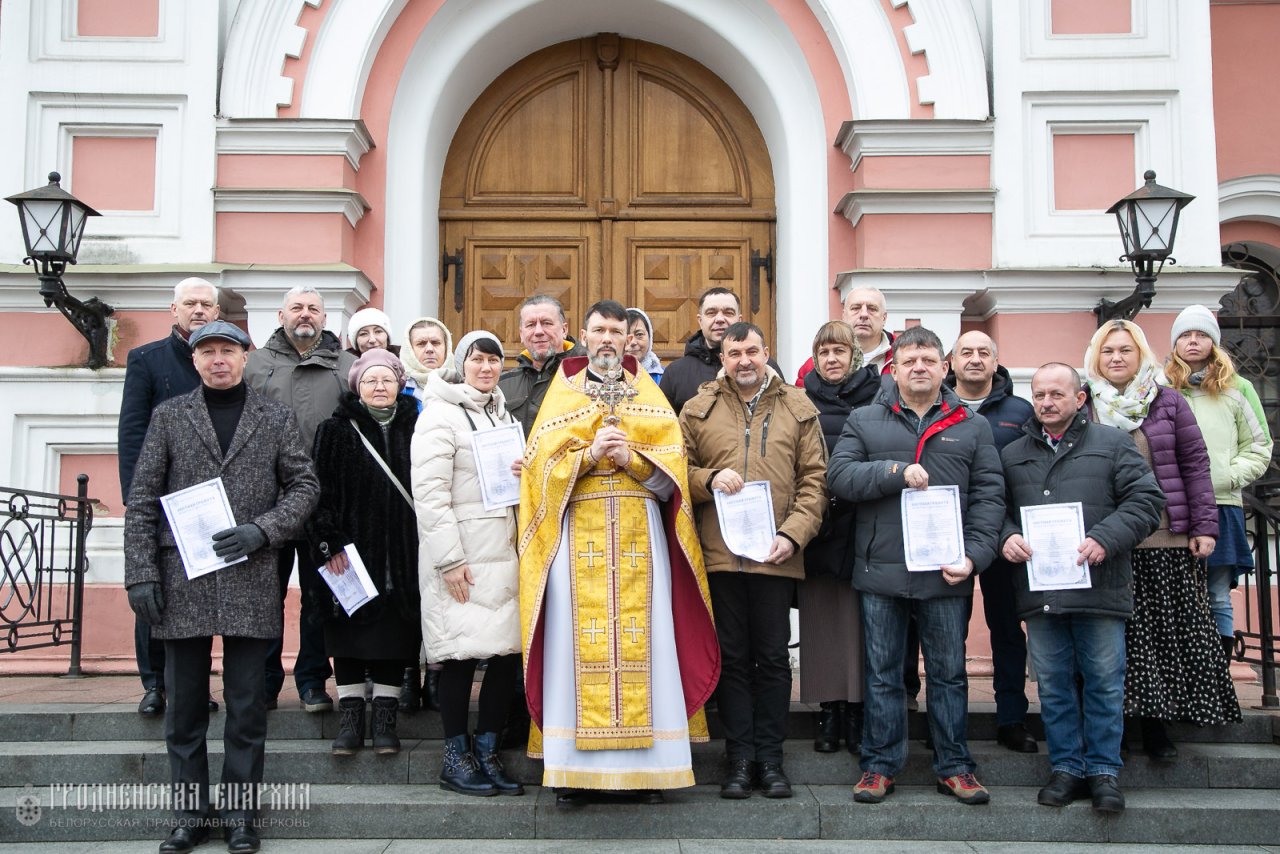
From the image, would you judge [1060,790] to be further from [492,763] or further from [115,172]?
[115,172]

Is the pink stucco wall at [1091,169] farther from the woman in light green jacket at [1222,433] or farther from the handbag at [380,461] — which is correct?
the handbag at [380,461]

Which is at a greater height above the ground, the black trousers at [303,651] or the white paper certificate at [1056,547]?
the white paper certificate at [1056,547]

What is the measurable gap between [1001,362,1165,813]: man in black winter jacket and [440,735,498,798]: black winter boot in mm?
2216

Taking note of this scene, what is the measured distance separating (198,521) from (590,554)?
1.47 m

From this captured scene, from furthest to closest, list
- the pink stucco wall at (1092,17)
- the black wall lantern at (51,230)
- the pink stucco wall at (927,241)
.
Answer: the pink stucco wall at (1092,17) → the pink stucco wall at (927,241) → the black wall lantern at (51,230)

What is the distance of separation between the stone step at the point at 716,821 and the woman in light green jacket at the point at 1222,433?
950 millimetres

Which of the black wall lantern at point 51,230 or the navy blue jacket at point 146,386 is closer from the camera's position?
the navy blue jacket at point 146,386

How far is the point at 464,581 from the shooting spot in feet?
15.0

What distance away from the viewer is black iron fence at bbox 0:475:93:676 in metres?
6.28

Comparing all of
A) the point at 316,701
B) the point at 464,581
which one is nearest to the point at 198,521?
the point at 464,581

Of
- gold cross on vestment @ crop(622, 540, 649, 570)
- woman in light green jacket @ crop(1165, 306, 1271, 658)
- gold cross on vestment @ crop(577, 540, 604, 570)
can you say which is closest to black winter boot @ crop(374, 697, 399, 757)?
gold cross on vestment @ crop(577, 540, 604, 570)

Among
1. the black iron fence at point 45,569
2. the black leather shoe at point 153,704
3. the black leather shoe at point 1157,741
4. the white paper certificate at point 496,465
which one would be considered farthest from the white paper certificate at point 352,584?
the black leather shoe at point 1157,741

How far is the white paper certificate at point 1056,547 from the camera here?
454cm

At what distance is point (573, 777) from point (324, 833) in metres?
1.04
